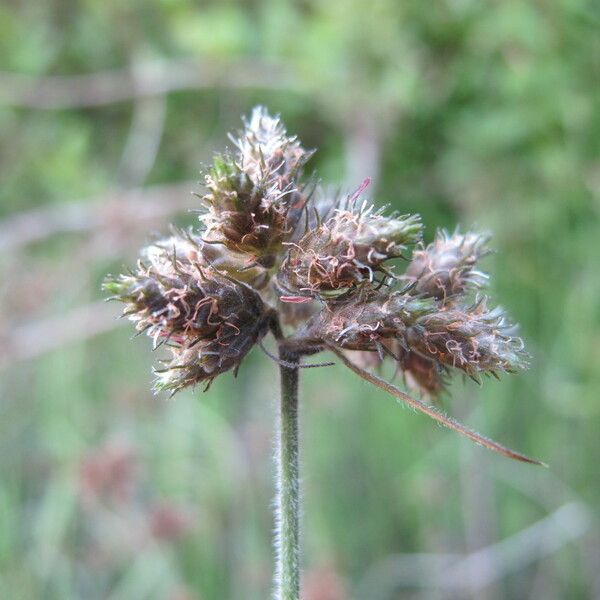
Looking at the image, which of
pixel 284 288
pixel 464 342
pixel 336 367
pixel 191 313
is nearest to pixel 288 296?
pixel 284 288

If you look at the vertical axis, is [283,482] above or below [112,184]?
below

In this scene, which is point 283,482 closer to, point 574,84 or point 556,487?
point 574,84

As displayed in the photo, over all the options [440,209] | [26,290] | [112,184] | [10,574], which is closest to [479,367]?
[10,574]

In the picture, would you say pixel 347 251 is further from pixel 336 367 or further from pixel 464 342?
pixel 336 367

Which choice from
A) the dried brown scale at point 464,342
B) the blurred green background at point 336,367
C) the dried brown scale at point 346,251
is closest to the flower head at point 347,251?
the dried brown scale at point 346,251

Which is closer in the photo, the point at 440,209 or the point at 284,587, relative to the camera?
the point at 284,587

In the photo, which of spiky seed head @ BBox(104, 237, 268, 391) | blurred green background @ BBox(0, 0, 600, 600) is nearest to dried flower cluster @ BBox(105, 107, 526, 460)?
spiky seed head @ BBox(104, 237, 268, 391)
